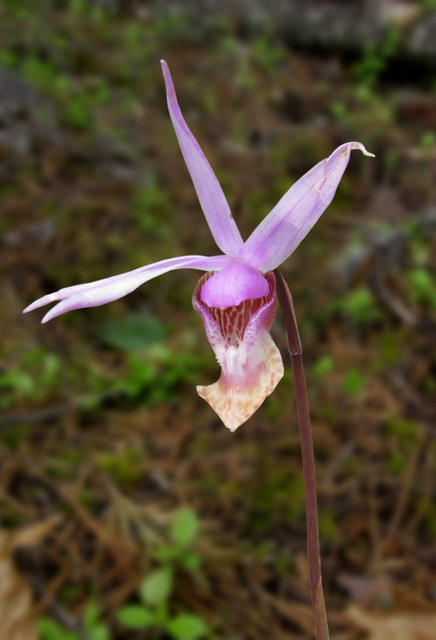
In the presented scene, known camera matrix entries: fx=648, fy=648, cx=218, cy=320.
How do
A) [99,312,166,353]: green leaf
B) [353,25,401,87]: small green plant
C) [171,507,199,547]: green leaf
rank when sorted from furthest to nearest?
[353,25,401,87]: small green plant, [99,312,166,353]: green leaf, [171,507,199,547]: green leaf

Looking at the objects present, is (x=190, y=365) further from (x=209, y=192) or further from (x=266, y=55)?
(x=266, y=55)

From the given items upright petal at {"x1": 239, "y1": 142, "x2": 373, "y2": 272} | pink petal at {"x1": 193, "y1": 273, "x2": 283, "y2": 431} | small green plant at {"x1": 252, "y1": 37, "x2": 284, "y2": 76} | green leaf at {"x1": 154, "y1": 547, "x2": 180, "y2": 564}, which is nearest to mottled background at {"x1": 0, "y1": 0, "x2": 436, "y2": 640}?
green leaf at {"x1": 154, "y1": 547, "x2": 180, "y2": 564}

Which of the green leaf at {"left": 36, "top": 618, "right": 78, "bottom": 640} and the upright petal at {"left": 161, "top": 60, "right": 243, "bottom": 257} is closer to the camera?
the upright petal at {"left": 161, "top": 60, "right": 243, "bottom": 257}

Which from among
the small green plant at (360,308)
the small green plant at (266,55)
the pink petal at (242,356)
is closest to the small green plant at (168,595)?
the pink petal at (242,356)

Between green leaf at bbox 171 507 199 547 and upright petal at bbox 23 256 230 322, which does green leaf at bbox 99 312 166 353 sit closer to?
green leaf at bbox 171 507 199 547

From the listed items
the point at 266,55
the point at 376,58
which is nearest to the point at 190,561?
the point at 266,55

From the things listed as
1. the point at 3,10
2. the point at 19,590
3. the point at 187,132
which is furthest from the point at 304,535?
the point at 3,10
